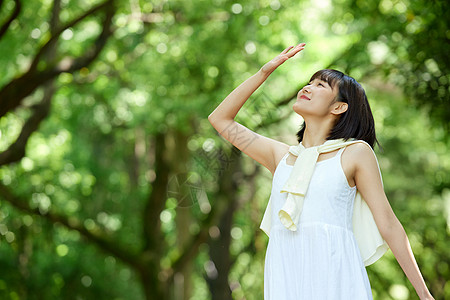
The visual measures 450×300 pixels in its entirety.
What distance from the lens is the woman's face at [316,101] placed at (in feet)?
9.61

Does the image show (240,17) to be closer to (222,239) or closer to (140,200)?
(222,239)

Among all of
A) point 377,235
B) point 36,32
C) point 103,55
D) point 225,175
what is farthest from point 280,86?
point 377,235

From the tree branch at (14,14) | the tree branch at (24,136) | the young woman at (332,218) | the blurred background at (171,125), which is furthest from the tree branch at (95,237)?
the young woman at (332,218)

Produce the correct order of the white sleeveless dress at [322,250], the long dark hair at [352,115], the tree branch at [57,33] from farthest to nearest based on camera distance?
the tree branch at [57,33] < the long dark hair at [352,115] < the white sleeveless dress at [322,250]

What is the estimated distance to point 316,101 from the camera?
294cm

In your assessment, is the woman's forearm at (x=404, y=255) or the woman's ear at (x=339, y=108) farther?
the woman's ear at (x=339, y=108)

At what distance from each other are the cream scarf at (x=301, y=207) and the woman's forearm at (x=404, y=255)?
0.16 ft

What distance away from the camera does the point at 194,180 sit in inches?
487

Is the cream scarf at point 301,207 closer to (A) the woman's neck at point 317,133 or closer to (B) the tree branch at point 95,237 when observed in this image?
(A) the woman's neck at point 317,133

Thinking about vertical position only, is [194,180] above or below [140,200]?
above

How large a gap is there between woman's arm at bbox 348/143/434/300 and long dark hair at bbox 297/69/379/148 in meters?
0.14

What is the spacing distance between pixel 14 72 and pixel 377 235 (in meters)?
10.3

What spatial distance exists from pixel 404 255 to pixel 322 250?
0.32m

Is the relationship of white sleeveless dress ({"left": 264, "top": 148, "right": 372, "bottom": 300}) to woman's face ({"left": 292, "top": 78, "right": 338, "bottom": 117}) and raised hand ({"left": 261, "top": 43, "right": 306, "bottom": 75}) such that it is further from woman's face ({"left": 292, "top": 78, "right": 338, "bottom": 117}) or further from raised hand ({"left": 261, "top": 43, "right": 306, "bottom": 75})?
raised hand ({"left": 261, "top": 43, "right": 306, "bottom": 75})
